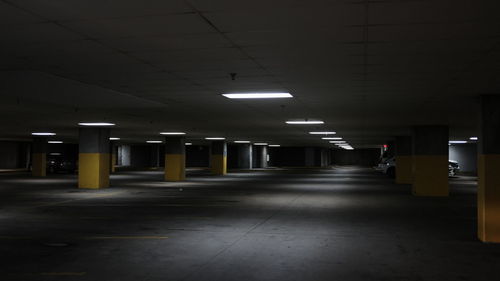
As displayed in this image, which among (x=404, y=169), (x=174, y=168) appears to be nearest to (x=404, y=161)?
(x=404, y=169)

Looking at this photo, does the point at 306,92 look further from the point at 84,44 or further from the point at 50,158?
the point at 50,158

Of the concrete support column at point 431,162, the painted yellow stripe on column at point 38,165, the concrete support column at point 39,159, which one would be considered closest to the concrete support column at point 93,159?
the concrete support column at point 39,159

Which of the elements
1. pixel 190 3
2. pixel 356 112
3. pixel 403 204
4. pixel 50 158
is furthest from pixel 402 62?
pixel 50 158

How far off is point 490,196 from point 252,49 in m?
7.28

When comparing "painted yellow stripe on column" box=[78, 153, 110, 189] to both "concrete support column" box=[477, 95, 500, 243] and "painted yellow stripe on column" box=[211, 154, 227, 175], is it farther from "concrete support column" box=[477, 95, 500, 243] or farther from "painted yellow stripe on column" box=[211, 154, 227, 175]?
"concrete support column" box=[477, 95, 500, 243]

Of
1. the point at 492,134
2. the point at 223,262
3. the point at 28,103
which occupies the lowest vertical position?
the point at 223,262

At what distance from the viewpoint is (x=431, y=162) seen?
2188cm

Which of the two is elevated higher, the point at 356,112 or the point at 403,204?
the point at 356,112

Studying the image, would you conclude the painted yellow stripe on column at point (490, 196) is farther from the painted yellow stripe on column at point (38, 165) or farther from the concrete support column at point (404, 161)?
the painted yellow stripe on column at point (38, 165)

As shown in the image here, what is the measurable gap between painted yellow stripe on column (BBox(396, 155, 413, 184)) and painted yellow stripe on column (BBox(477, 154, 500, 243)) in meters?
21.7

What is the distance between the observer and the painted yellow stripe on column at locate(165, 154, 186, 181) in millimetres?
34656

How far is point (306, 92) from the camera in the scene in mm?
11438

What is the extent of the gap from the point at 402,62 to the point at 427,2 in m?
3.08

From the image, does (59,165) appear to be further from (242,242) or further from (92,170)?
(242,242)
